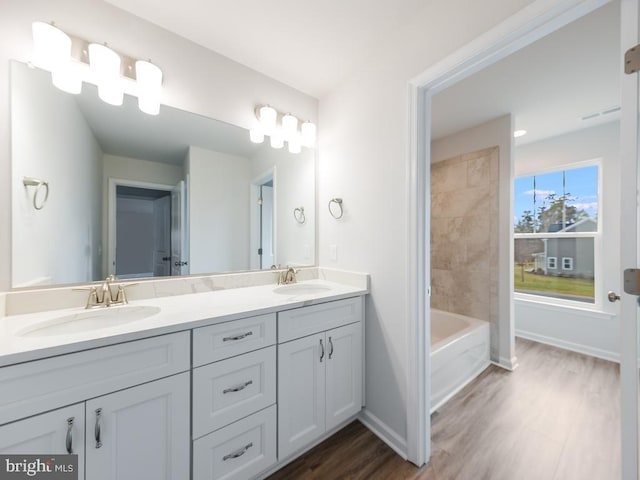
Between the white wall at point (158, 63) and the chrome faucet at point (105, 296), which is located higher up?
the white wall at point (158, 63)

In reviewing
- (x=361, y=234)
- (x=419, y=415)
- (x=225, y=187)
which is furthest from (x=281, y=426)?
(x=225, y=187)

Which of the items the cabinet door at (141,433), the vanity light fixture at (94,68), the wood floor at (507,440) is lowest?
the wood floor at (507,440)

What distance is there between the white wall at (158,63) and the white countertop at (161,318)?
0.35 meters

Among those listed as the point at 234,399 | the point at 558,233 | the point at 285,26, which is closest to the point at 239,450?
the point at 234,399

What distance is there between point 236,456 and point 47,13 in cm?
218

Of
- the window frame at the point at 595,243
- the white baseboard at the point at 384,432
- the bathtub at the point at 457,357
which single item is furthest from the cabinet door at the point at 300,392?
the window frame at the point at 595,243

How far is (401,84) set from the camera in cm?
148

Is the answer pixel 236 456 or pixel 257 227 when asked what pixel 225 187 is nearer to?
pixel 257 227

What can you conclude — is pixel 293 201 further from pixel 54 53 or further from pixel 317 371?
pixel 54 53

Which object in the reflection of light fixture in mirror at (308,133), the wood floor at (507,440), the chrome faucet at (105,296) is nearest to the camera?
the chrome faucet at (105,296)

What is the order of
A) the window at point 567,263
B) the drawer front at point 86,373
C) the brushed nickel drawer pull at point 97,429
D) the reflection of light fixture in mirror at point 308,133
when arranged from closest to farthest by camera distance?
the drawer front at point 86,373 → the brushed nickel drawer pull at point 97,429 → the reflection of light fixture in mirror at point 308,133 → the window at point 567,263

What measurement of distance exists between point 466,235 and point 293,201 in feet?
6.51

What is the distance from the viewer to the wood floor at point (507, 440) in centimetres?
133

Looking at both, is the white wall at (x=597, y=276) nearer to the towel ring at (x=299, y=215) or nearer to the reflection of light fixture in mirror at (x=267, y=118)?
the towel ring at (x=299, y=215)
